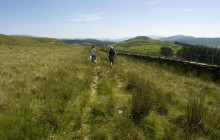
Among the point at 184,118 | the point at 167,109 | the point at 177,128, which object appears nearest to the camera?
the point at 177,128

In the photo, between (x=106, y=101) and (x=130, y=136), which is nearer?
(x=130, y=136)

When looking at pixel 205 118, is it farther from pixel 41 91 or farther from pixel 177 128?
pixel 41 91

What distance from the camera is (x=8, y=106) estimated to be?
22.3 feet

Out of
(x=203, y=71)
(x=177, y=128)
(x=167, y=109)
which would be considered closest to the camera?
(x=177, y=128)

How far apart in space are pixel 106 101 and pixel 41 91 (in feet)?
7.25

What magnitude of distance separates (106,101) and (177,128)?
2847 mm

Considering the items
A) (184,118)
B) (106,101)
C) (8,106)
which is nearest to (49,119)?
(8,106)

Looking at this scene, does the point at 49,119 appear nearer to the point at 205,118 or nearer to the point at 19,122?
the point at 19,122

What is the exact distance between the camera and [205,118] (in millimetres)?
6480

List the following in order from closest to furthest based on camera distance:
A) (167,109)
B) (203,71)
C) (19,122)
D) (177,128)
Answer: (19,122), (177,128), (167,109), (203,71)

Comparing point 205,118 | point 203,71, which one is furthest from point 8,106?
point 203,71

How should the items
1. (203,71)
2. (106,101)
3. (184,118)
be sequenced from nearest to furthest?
(184,118)
(106,101)
(203,71)

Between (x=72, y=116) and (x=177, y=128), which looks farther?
(x=72, y=116)

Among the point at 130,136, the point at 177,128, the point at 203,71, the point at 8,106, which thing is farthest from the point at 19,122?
the point at 203,71
